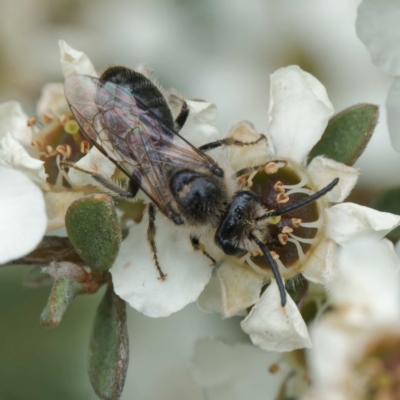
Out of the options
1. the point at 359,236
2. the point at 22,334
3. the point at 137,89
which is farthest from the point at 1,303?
the point at 359,236

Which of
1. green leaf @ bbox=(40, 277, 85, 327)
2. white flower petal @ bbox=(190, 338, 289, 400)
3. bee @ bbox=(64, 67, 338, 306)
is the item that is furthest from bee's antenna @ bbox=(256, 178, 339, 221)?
white flower petal @ bbox=(190, 338, 289, 400)

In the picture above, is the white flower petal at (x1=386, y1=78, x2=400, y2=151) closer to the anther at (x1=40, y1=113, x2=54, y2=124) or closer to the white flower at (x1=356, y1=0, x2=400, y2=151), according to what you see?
the white flower at (x1=356, y1=0, x2=400, y2=151)

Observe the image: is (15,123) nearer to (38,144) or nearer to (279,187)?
(38,144)

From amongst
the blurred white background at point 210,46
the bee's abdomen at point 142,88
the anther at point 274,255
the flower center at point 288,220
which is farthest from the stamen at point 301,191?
the blurred white background at point 210,46

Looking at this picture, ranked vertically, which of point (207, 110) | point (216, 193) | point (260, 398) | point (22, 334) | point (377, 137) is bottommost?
point (22, 334)

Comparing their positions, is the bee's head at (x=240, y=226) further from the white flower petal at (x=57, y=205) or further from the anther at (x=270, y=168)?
the white flower petal at (x=57, y=205)

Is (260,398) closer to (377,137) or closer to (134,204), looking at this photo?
(134,204)
